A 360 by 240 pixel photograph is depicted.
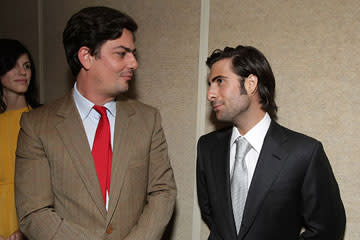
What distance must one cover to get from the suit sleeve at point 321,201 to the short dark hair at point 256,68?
1.06ft

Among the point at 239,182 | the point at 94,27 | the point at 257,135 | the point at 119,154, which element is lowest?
the point at 239,182

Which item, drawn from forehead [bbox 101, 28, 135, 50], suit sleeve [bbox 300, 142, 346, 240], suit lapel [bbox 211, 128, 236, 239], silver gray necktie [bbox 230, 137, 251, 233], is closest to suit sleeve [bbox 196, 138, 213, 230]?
suit lapel [bbox 211, 128, 236, 239]

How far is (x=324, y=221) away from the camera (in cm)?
137

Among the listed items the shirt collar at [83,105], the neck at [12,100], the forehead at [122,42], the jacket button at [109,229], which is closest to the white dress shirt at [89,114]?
the shirt collar at [83,105]

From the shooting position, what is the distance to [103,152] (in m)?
1.46

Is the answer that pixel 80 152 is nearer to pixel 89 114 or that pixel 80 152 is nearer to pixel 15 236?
pixel 89 114

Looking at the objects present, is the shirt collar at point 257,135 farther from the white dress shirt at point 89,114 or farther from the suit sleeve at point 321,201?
the white dress shirt at point 89,114

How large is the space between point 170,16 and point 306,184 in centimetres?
125

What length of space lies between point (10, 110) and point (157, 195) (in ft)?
3.95

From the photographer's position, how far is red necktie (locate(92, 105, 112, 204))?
1.44 m

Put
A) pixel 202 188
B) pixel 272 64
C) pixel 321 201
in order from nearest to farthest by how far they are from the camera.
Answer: pixel 321 201 → pixel 272 64 → pixel 202 188

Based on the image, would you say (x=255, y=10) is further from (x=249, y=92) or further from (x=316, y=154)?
(x=316, y=154)

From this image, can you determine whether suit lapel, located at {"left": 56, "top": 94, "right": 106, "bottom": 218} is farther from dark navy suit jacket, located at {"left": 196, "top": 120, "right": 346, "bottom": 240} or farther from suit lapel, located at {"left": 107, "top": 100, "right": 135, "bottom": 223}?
dark navy suit jacket, located at {"left": 196, "top": 120, "right": 346, "bottom": 240}

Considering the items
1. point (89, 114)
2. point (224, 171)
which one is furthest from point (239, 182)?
point (89, 114)
